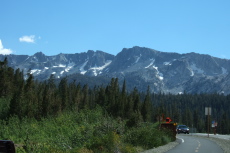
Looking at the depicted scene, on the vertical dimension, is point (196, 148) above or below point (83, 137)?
below

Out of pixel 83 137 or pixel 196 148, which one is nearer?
pixel 83 137

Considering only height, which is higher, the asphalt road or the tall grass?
the tall grass

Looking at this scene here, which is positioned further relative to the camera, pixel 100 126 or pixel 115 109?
pixel 115 109

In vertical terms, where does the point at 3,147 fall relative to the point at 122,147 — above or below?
above

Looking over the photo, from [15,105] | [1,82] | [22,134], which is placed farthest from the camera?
[1,82]

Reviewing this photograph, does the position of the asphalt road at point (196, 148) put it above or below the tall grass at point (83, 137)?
below

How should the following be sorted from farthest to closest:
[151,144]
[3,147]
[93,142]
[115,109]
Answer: [115,109]
[151,144]
[93,142]
[3,147]

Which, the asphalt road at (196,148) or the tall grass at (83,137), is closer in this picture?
the tall grass at (83,137)

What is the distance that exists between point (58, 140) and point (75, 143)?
1366 millimetres

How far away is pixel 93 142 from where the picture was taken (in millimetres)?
17781

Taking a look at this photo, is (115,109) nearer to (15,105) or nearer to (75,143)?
(15,105)

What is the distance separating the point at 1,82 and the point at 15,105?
33255 millimetres

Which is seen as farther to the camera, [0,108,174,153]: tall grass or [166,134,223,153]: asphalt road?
[166,134,223,153]: asphalt road

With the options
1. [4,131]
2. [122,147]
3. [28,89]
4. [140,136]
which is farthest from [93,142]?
[28,89]
